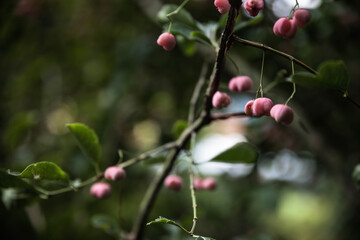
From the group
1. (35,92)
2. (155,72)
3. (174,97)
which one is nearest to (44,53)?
(35,92)

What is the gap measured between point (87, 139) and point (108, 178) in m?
0.10

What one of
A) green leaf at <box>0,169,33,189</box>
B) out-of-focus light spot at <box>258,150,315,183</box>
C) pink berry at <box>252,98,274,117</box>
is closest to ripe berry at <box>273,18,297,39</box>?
pink berry at <box>252,98,274,117</box>

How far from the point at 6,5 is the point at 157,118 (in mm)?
1046

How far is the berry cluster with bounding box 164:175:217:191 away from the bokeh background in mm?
95

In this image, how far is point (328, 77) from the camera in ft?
1.51

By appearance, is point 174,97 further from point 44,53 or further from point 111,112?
point 44,53

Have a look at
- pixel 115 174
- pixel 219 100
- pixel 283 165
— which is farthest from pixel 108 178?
pixel 283 165

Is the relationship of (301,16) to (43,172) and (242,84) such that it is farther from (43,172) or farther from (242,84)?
(43,172)

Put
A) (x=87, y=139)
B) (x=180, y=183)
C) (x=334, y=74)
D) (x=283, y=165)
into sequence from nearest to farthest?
(x=334, y=74), (x=87, y=139), (x=180, y=183), (x=283, y=165)

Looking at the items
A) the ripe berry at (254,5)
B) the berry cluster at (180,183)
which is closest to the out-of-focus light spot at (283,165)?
the berry cluster at (180,183)

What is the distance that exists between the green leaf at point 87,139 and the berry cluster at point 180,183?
184 mm

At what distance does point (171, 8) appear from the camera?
71 centimetres

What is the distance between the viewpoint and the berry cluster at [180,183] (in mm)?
766

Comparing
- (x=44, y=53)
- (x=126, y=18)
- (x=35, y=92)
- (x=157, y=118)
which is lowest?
(x=157, y=118)
